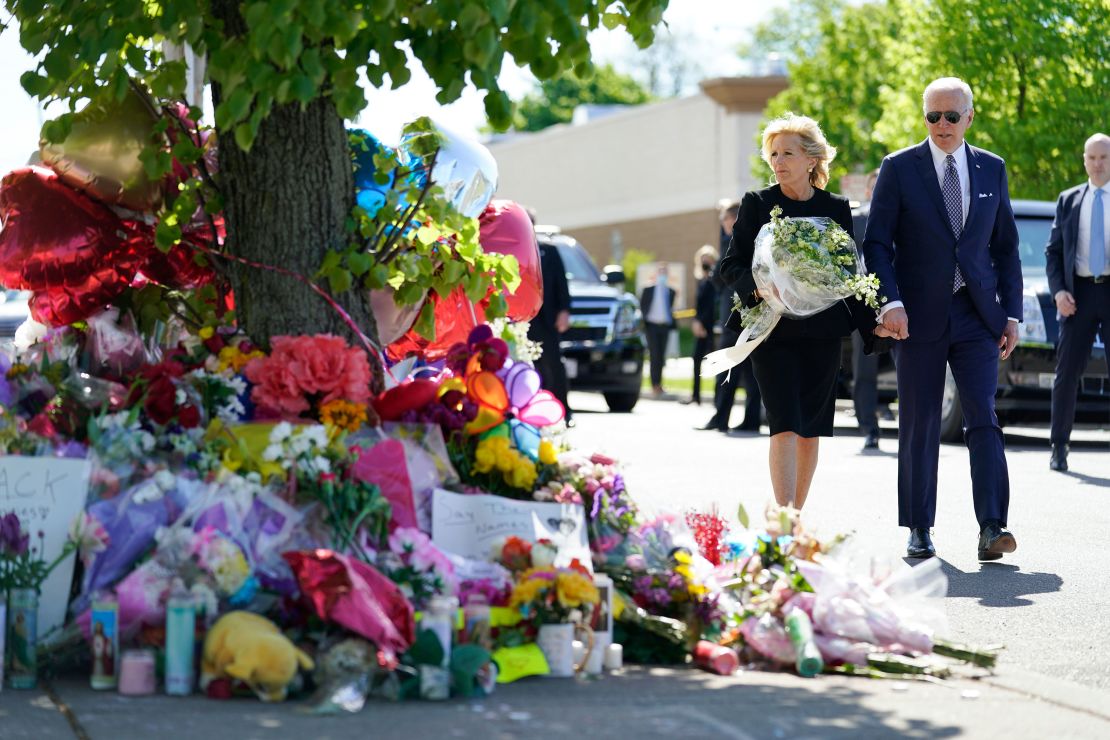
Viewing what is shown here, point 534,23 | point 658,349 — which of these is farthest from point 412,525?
point 658,349

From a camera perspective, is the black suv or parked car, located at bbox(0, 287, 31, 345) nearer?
parked car, located at bbox(0, 287, 31, 345)

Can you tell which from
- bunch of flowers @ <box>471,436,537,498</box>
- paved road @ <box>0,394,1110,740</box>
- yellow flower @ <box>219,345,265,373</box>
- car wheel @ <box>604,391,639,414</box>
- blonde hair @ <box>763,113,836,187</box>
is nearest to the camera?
paved road @ <box>0,394,1110,740</box>

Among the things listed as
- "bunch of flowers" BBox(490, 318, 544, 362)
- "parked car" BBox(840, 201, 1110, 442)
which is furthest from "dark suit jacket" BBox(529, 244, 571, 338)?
"bunch of flowers" BBox(490, 318, 544, 362)

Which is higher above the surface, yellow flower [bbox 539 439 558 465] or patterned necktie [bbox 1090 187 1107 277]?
patterned necktie [bbox 1090 187 1107 277]

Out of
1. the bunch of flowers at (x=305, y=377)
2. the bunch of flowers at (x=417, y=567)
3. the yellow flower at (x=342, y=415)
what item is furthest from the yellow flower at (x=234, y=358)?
the bunch of flowers at (x=417, y=567)

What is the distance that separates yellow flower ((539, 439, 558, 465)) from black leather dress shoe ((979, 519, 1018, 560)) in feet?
8.57

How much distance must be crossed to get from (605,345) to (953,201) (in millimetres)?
13401

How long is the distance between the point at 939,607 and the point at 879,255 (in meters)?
2.34

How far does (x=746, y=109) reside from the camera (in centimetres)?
4966

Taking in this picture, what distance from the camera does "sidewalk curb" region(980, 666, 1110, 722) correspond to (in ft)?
17.1

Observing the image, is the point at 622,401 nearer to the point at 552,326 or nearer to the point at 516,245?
the point at 552,326

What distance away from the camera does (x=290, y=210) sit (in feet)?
20.9

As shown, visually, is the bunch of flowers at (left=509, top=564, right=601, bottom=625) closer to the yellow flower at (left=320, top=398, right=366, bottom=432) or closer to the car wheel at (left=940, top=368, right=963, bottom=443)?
the yellow flower at (left=320, top=398, right=366, bottom=432)

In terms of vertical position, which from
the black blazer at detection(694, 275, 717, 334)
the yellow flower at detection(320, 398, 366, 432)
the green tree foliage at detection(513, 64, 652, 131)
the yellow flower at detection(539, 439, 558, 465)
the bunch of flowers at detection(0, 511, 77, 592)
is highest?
the green tree foliage at detection(513, 64, 652, 131)
